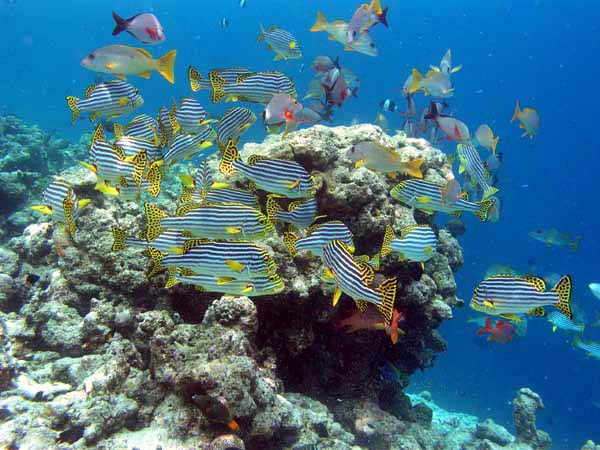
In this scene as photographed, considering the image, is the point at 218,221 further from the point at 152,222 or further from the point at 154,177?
the point at 154,177

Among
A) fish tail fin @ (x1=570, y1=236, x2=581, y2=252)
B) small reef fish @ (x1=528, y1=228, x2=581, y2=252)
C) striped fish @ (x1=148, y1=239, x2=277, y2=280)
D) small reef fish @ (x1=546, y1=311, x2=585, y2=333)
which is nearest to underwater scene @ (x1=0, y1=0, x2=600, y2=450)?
striped fish @ (x1=148, y1=239, x2=277, y2=280)

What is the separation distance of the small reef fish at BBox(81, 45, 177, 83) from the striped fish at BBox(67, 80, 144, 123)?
0.21 m

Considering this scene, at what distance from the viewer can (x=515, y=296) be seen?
12.8 feet

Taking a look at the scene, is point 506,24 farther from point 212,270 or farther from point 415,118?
point 212,270

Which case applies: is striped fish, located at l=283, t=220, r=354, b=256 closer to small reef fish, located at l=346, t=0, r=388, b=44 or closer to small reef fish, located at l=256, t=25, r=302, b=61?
small reef fish, located at l=256, t=25, r=302, b=61

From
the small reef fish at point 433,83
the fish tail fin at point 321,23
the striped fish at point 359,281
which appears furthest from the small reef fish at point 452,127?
the striped fish at point 359,281

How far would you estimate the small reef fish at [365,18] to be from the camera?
7434mm

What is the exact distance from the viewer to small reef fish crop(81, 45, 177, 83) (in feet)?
17.1

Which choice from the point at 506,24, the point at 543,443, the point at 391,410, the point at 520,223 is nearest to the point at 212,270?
the point at 391,410

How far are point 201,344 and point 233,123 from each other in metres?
3.10

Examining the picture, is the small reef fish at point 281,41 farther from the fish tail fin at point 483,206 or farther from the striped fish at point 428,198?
the fish tail fin at point 483,206

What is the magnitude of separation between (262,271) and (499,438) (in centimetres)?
1130

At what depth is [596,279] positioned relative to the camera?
63062 mm

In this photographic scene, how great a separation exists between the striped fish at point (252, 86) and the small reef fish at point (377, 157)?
1.45 metres
